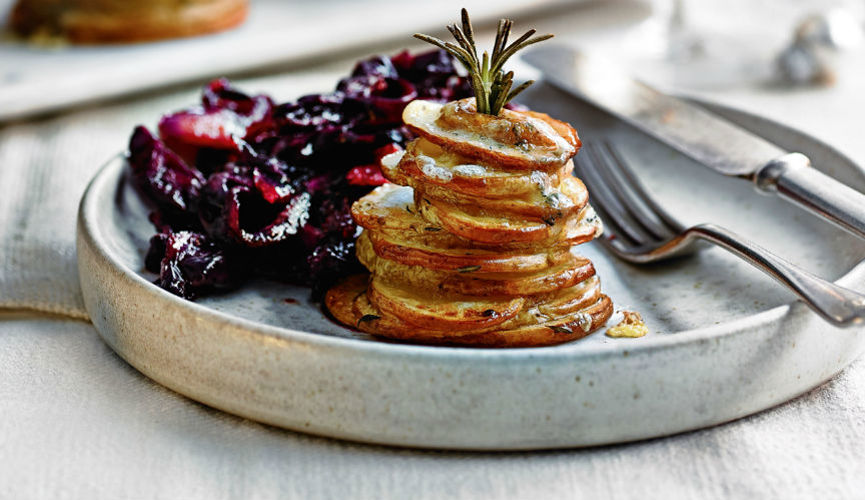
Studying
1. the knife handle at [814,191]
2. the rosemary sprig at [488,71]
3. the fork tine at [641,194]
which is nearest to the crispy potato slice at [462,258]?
the rosemary sprig at [488,71]

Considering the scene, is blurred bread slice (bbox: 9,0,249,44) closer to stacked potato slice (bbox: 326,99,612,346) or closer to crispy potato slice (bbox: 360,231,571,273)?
stacked potato slice (bbox: 326,99,612,346)

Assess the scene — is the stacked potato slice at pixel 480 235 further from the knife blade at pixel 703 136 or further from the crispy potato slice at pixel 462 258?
the knife blade at pixel 703 136

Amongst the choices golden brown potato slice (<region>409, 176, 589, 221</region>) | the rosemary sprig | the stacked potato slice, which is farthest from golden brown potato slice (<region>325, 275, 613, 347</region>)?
the rosemary sprig

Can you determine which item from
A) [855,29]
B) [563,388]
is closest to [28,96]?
[563,388]

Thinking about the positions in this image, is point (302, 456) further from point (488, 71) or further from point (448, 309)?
point (488, 71)

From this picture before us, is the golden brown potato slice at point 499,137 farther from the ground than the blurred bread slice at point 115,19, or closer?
farther from the ground

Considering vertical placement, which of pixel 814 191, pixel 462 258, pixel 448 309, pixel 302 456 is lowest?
pixel 302 456

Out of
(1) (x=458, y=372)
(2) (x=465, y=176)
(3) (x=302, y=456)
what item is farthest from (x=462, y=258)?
(3) (x=302, y=456)
